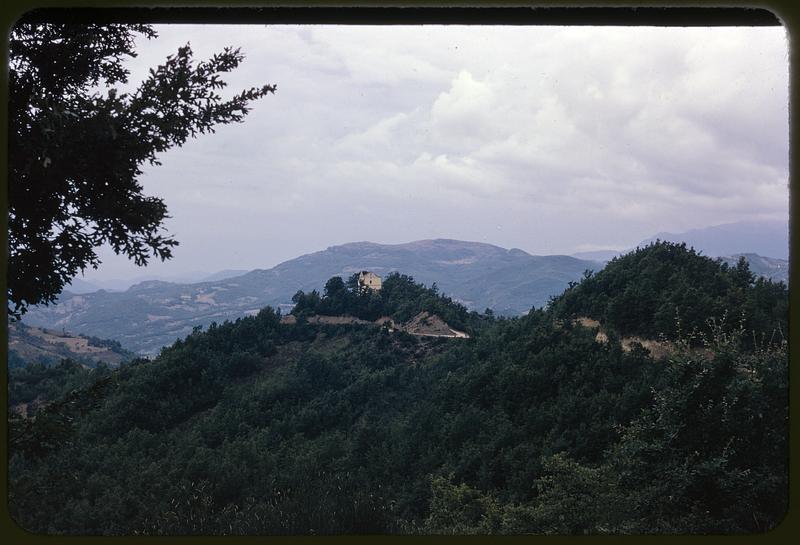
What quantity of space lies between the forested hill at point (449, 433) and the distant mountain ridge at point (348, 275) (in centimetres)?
93

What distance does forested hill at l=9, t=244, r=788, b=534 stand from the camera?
14.7 feet

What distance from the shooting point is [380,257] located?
9.81m

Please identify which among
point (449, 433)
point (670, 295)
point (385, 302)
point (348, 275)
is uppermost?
point (348, 275)

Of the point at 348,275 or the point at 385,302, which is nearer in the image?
the point at 348,275

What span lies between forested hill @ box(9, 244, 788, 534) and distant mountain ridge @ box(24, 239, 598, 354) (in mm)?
934

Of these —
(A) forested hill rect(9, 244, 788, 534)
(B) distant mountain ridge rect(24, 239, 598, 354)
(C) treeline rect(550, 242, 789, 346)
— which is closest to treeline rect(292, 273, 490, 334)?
(A) forested hill rect(9, 244, 788, 534)

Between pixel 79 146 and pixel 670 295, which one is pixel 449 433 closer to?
pixel 670 295

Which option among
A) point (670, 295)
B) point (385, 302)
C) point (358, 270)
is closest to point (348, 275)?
point (358, 270)

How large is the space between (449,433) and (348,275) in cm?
370

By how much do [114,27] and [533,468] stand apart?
21.6ft

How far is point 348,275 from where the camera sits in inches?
431

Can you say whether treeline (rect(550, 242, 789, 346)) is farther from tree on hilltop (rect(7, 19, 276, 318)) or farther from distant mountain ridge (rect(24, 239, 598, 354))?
tree on hilltop (rect(7, 19, 276, 318))

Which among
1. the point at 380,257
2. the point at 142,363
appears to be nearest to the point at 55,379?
the point at 142,363

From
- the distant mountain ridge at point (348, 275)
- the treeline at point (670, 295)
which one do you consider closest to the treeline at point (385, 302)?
the distant mountain ridge at point (348, 275)
